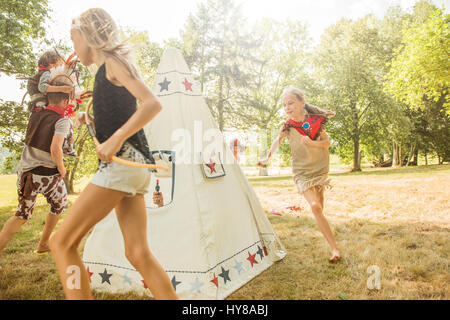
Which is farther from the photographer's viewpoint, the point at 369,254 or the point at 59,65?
the point at 369,254

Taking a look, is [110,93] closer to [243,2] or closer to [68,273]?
[68,273]

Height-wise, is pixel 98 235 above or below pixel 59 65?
below

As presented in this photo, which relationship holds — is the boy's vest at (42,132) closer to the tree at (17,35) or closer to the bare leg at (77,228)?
the bare leg at (77,228)

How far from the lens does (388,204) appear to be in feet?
21.9

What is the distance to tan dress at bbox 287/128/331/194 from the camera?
340 centimetres

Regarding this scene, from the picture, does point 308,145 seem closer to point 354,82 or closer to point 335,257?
point 335,257

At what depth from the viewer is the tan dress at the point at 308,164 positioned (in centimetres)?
340

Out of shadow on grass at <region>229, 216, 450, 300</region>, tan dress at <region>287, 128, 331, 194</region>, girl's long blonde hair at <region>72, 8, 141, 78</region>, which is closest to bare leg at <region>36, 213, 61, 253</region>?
shadow on grass at <region>229, 216, 450, 300</region>

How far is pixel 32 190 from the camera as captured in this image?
293cm

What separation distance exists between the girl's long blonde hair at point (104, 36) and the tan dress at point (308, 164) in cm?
244

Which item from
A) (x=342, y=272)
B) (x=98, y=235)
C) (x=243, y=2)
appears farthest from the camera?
(x=243, y=2)

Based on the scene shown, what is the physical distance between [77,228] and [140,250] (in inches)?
14.7
